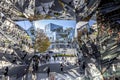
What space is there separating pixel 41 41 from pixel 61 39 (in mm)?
709

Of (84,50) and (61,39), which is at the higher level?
(61,39)

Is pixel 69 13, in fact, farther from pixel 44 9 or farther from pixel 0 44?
pixel 0 44

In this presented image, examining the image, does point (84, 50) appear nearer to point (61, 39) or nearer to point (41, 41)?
point (61, 39)

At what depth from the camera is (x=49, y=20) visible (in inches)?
381

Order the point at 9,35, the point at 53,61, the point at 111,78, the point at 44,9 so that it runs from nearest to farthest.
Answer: the point at 111,78 → the point at 53,61 → the point at 44,9 → the point at 9,35

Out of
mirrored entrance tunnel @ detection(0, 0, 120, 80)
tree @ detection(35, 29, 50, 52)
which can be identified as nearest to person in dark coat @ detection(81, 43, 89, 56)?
mirrored entrance tunnel @ detection(0, 0, 120, 80)

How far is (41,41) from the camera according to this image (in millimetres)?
9867

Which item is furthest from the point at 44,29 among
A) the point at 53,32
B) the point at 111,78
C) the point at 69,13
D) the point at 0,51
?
the point at 111,78

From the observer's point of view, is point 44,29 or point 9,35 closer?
point 44,29

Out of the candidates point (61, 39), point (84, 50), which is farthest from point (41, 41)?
point (84, 50)

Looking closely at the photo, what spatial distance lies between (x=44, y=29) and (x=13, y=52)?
4.89 ft

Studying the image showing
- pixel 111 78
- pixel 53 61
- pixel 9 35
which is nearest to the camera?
pixel 111 78

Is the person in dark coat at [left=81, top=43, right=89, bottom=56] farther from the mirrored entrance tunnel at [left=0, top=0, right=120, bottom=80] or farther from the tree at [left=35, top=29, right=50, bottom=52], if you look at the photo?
the tree at [left=35, top=29, right=50, bottom=52]

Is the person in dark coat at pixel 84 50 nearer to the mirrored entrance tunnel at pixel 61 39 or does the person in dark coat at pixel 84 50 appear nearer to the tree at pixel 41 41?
the mirrored entrance tunnel at pixel 61 39
